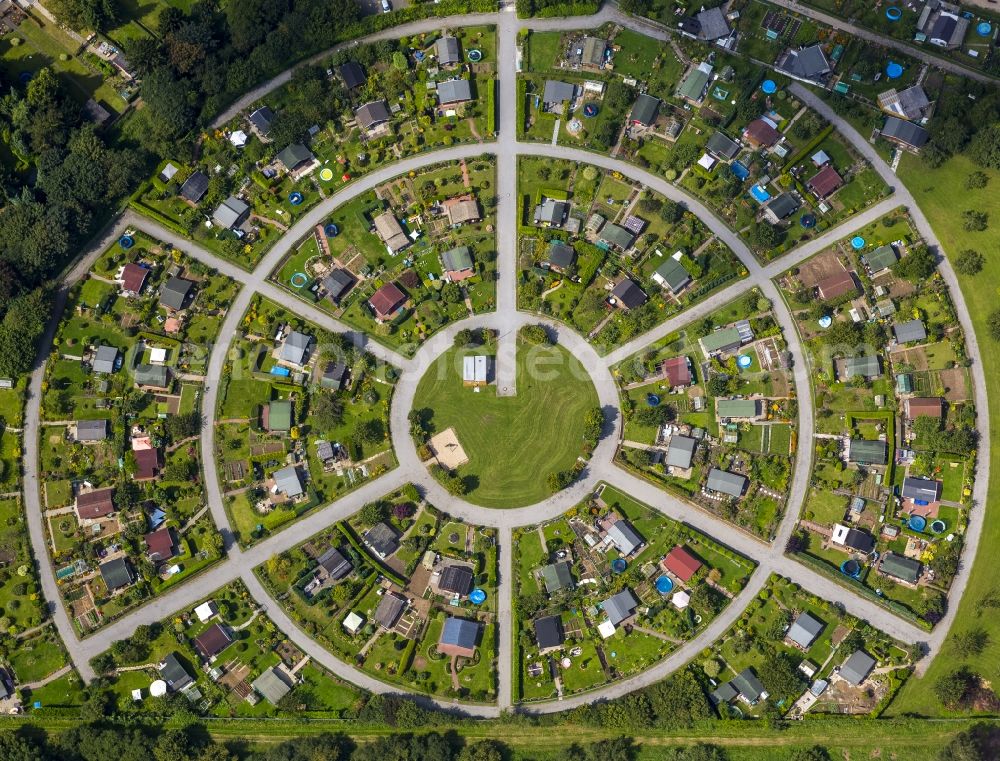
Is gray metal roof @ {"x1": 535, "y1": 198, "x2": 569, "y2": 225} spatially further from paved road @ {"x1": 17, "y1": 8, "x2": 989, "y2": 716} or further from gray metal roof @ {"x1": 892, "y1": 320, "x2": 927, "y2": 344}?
gray metal roof @ {"x1": 892, "y1": 320, "x2": 927, "y2": 344}

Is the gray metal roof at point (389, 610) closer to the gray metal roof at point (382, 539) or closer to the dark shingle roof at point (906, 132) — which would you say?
the gray metal roof at point (382, 539)

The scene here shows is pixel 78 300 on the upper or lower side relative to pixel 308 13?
lower

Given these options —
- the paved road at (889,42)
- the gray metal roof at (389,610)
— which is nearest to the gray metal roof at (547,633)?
the gray metal roof at (389,610)

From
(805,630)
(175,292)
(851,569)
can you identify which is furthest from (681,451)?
(175,292)

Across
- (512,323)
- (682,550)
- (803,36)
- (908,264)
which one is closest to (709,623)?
(682,550)

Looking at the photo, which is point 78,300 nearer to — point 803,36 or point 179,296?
point 179,296

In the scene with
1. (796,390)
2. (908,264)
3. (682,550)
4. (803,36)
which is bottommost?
(682,550)
